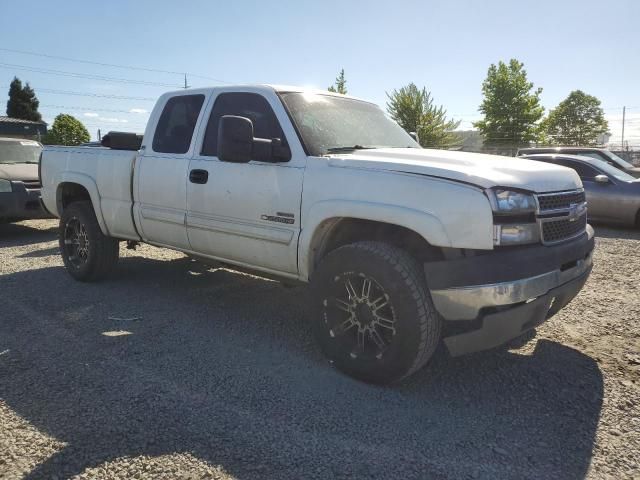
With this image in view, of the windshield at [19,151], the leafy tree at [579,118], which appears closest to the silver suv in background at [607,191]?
the windshield at [19,151]

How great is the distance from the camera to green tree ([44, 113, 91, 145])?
33594 mm

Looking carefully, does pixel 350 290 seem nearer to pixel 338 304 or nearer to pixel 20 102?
pixel 338 304

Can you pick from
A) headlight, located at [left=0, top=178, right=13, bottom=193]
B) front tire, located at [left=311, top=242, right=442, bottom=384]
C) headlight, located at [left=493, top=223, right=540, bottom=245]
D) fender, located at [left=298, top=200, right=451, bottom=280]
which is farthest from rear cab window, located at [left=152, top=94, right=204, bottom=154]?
headlight, located at [left=0, top=178, right=13, bottom=193]

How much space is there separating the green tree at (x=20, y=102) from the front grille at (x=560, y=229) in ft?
203

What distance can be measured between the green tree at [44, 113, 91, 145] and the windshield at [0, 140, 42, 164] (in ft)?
85.2

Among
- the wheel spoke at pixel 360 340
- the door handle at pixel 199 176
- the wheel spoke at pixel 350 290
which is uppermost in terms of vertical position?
the door handle at pixel 199 176

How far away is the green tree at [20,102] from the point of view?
176ft

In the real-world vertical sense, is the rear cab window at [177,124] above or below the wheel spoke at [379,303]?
above

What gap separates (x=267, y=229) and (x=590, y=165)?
331 inches

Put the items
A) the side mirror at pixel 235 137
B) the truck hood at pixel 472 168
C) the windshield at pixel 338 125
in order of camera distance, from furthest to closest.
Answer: the windshield at pixel 338 125 → the side mirror at pixel 235 137 → the truck hood at pixel 472 168

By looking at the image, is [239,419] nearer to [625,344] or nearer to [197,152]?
[197,152]

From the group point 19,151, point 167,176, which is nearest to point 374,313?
point 167,176

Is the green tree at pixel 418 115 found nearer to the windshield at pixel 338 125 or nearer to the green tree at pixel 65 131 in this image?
the green tree at pixel 65 131

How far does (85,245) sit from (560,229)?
471cm
